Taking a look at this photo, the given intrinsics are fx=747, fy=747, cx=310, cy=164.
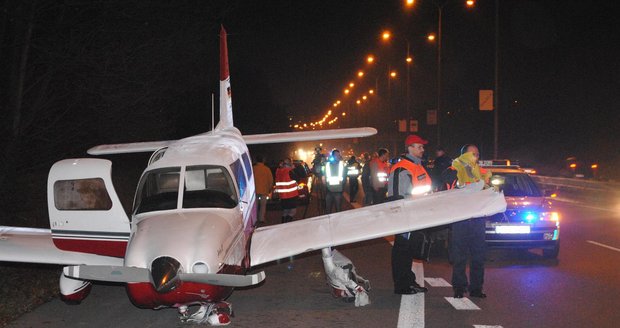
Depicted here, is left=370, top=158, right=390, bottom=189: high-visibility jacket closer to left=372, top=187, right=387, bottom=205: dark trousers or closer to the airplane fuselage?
left=372, top=187, right=387, bottom=205: dark trousers

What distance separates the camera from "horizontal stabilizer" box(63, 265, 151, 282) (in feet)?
24.8

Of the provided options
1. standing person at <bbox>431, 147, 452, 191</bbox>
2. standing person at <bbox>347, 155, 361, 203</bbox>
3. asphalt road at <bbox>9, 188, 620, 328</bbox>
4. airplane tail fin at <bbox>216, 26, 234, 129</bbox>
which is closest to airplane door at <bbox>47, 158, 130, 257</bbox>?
asphalt road at <bbox>9, 188, 620, 328</bbox>

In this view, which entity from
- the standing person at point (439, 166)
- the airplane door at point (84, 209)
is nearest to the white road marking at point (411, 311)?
the airplane door at point (84, 209)

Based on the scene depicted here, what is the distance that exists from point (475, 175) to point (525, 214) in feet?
8.61

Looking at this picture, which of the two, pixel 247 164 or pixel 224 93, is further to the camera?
pixel 224 93

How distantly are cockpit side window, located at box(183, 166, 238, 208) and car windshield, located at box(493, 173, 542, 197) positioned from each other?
222 inches

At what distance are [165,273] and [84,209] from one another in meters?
2.44

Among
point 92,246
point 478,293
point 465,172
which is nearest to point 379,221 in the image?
point 478,293

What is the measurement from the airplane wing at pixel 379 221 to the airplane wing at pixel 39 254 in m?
2.07

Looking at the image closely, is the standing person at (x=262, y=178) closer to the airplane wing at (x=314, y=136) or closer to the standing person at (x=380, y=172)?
the airplane wing at (x=314, y=136)

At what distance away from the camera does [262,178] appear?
1775cm

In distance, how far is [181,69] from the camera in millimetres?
23172

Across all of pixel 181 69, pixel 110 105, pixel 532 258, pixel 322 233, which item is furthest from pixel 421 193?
pixel 181 69

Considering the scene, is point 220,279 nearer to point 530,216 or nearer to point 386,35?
point 530,216
